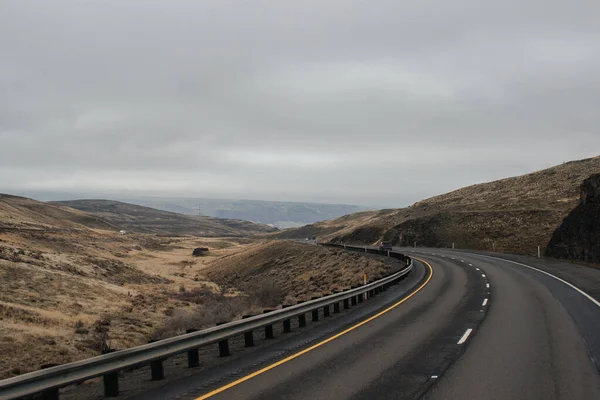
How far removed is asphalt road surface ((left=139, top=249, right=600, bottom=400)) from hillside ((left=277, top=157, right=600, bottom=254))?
4521cm

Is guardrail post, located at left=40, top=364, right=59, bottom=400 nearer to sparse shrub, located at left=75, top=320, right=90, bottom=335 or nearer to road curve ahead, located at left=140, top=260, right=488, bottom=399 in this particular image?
road curve ahead, located at left=140, top=260, right=488, bottom=399

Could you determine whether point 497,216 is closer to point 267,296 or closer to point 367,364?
point 267,296

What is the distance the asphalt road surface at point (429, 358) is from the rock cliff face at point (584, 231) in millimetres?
21191

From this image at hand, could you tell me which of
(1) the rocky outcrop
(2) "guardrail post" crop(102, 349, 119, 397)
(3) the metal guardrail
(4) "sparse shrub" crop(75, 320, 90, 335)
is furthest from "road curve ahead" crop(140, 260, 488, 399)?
(1) the rocky outcrop

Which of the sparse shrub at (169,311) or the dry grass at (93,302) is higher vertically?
the dry grass at (93,302)

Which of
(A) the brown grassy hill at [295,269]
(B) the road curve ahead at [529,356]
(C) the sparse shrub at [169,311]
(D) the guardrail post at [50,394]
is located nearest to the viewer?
(D) the guardrail post at [50,394]

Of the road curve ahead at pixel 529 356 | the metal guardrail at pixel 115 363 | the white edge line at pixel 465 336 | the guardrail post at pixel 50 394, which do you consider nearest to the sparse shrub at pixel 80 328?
the metal guardrail at pixel 115 363

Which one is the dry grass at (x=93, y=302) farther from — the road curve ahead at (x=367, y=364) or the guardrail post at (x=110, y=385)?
the road curve ahead at (x=367, y=364)

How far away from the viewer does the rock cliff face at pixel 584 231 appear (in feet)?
122

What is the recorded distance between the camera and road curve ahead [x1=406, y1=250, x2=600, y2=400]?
8.00 m

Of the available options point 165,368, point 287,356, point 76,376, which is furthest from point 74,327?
point 76,376

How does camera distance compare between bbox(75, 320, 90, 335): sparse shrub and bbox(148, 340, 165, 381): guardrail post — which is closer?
bbox(148, 340, 165, 381): guardrail post

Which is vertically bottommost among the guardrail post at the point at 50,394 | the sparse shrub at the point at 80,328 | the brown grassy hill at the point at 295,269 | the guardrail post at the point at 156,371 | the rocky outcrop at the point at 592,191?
the brown grassy hill at the point at 295,269

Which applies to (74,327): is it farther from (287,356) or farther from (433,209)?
(433,209)
